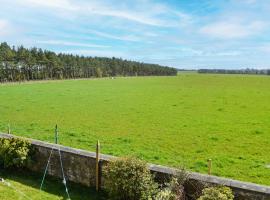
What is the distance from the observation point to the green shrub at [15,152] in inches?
475

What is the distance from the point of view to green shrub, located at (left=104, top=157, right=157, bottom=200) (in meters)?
9.16

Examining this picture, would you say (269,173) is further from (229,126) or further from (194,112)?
(194,112)

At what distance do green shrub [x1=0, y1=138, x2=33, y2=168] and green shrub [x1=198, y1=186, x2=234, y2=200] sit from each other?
6.70 m

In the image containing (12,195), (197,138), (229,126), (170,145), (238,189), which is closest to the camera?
(238,189)

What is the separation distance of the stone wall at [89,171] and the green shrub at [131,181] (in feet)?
2.05

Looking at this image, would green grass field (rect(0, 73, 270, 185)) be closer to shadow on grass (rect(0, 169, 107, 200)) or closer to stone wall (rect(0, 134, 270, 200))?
stone wall (rect(0, 134, 270, 200))

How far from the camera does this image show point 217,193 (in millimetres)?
7992

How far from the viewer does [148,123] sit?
26719 millimetres

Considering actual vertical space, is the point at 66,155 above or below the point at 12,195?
above

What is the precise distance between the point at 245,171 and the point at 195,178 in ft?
19.3

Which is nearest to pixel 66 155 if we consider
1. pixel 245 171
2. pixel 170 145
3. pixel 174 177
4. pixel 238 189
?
pixel 174 177

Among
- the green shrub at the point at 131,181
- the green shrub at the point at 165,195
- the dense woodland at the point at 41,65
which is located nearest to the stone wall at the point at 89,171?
the green shrub at the point at 131,181

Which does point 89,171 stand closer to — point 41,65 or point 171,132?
point 171,132

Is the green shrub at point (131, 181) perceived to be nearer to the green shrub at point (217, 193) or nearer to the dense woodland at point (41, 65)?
the green shrub at point (217, 193)
